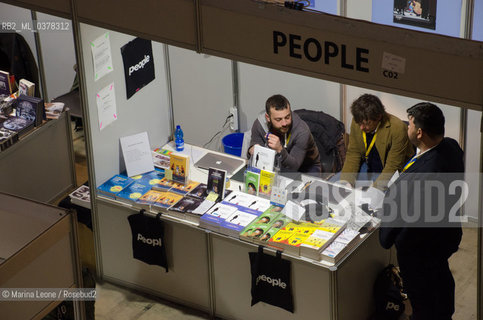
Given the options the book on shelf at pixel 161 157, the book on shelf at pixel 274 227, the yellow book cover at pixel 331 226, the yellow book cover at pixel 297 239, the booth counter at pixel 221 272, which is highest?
the book on shelf at pixel 161 157

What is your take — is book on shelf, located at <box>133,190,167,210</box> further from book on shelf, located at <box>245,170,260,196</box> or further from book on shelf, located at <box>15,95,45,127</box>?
book on shelf, located at <box>15,95,45,127</box>

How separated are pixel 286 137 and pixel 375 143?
713mm

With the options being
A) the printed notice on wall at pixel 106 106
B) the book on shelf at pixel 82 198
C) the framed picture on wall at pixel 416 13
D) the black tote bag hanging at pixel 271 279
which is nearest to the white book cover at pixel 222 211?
the black tote bag hanging at pixel 271 279

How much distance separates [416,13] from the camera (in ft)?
19.2

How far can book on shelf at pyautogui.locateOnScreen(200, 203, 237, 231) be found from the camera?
5078 mm

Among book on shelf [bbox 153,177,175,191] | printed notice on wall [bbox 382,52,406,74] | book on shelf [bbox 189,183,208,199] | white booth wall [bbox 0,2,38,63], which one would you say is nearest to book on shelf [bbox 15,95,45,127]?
book on shelf [bbox 153,177,175,191]

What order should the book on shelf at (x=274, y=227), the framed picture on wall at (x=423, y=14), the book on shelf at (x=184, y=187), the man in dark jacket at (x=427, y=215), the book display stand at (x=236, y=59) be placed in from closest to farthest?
1. the book display stand at (x=236, y=59)
2. the man in dark jacket at (x=427, y=215)
3. the book on shelf at (x=274, y=227)
4. the book on shelf at (x=184, y=187)
5. the framed picture on wall at (x=423, y=14)

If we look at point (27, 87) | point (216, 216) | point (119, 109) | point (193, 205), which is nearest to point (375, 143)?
point (216, 216)

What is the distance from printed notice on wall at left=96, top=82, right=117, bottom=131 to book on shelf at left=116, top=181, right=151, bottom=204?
0.50 m

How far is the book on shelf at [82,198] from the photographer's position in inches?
229

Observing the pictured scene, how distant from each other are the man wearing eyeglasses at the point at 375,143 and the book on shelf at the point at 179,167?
1.19 metres

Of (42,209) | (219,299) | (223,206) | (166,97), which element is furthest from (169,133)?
(42,209)

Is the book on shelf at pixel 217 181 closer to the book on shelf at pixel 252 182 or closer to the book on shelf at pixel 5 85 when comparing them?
the book on shelf at pixel 252 182

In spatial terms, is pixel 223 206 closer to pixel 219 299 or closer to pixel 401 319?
pixel 219 299
